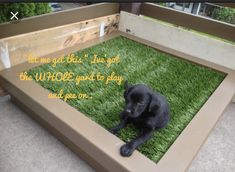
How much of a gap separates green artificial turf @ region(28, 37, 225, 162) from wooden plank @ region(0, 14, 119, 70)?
128 mm

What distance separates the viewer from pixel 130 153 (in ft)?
3.43

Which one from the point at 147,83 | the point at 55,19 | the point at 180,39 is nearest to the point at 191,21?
the point at 180,39

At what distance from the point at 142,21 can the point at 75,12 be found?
62 centimetres

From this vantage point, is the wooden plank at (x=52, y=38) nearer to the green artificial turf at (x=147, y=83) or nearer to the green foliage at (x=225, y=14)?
the green artificial turf at (x=147, y=83)

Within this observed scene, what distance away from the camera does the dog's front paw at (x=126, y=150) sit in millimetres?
1041

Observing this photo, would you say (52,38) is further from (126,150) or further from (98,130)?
(126,150)

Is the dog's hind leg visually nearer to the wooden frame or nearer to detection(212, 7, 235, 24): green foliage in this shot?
the wooden frame

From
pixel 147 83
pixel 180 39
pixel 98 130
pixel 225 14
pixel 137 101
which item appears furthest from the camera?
pixel 225 14

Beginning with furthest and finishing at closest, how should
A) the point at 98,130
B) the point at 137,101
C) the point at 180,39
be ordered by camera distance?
the point at 180,39 → the point at 98,130 → the point at 137,101

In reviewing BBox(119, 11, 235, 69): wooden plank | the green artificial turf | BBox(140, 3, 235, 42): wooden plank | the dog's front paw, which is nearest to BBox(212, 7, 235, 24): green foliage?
BBox(140, 3, 235, 42): wooden plank

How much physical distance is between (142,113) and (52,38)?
3.25ft

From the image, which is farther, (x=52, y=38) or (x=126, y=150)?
(x=52, y=38)

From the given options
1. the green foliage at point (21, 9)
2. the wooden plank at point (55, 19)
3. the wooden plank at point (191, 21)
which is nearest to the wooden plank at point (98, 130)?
the wooden plank at point (55, 19)

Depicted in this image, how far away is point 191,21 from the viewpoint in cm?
210
